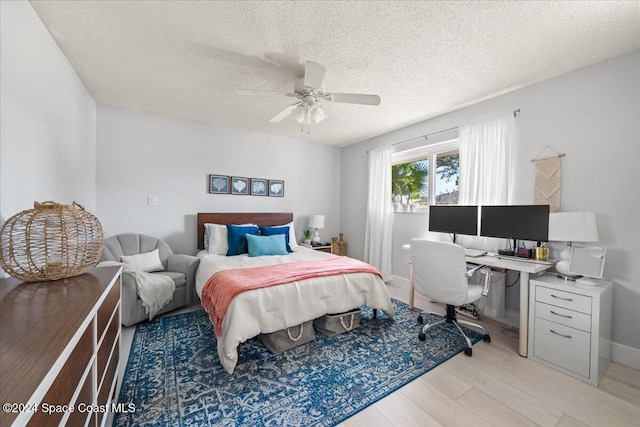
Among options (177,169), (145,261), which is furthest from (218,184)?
(145,261)

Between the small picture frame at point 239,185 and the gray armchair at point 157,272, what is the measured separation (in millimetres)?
1277

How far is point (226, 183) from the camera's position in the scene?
3998 mm

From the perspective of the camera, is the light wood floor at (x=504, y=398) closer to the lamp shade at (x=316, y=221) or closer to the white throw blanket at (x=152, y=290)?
the white throw blanket at (x=152, y=290)

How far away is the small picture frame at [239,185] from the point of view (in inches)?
160

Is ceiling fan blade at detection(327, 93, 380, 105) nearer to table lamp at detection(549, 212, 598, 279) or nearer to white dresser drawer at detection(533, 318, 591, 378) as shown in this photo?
table lamp at detection(549, 212, 598, 279)

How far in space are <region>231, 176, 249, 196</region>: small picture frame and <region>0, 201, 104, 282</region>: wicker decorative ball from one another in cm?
285

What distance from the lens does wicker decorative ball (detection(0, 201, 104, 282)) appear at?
3.53 feet

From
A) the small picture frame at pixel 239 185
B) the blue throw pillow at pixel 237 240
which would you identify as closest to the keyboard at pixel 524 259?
the blue throw pillow at pixel 237 240

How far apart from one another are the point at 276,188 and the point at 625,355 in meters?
4.38

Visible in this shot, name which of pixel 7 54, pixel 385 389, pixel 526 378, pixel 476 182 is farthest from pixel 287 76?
pixel 526 378

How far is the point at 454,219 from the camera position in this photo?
10.1 feet

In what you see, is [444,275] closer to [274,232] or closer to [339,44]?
[339,44]

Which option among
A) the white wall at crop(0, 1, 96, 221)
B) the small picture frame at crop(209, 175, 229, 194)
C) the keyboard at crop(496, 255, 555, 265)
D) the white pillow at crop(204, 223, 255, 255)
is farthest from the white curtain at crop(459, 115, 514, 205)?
the white wall at crop(0, 1, 96, 221)

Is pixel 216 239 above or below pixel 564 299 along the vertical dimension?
above
